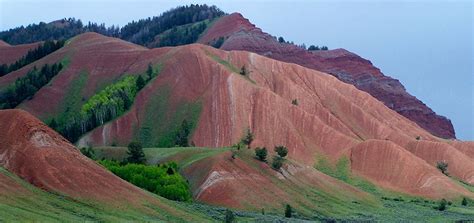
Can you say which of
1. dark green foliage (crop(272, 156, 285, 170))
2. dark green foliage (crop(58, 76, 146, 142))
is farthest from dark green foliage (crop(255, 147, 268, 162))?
dark green foliage (crop(58, 76, 146, 142))

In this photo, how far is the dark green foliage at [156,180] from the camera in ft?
259

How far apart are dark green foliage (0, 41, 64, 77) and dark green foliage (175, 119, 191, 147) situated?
61.5 metres

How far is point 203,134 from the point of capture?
124m

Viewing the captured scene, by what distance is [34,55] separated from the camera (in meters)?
174

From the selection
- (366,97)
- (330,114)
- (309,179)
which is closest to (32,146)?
(309,179)

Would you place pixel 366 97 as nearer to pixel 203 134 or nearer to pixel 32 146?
pixel 203 134

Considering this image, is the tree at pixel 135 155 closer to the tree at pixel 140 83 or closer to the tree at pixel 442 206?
the tree at pixel 442 206

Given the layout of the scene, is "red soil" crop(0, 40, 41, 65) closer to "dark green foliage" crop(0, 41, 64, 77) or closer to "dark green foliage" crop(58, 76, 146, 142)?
"dark green foliage" crop(0, 41, 64, 77)

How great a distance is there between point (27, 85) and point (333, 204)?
7684 centimetres

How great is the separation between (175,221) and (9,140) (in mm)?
18679

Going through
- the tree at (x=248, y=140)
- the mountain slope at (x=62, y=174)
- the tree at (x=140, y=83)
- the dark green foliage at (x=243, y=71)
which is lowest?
the mountain slope at (x=62, y=174)

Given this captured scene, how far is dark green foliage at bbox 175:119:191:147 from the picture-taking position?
11856 cm

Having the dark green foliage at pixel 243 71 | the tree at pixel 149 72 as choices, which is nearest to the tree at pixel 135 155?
the tree at pixel 149 72

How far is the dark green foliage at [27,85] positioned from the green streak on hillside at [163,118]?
2588 cm
